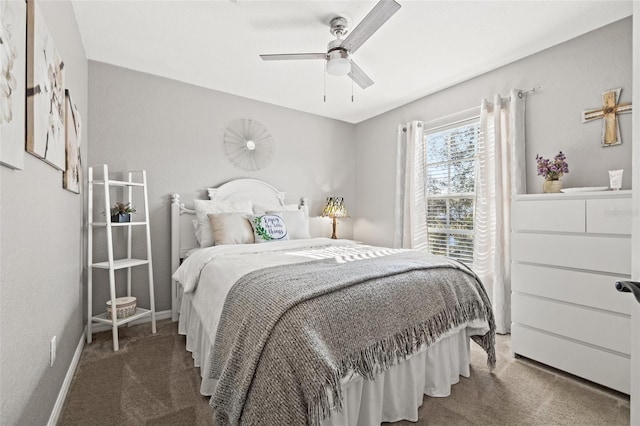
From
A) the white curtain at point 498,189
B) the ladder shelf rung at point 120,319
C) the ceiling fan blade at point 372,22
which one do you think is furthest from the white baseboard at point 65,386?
the white curtain at point 498,189

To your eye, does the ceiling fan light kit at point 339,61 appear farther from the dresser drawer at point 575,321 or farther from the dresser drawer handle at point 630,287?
the dresser drawer at point 575,321

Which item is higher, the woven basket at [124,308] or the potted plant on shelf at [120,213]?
the potted plant on shelf at [120,213]

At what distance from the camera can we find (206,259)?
84.7 inches

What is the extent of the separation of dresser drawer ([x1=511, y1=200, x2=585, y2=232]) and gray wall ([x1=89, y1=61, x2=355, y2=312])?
2.60 metres

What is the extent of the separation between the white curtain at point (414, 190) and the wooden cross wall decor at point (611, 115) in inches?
65.1

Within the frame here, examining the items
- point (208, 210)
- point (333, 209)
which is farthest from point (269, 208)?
point (333, 209)

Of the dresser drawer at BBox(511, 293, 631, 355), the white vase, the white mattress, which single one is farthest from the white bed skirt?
the white vase

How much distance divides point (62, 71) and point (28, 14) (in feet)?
2.18

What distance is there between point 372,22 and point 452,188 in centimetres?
217

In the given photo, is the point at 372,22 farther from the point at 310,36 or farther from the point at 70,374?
the point at 70,374

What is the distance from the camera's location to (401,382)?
1.58m

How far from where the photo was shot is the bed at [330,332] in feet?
3.63

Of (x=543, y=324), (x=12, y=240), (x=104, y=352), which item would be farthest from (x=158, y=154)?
(x=543, y=324)

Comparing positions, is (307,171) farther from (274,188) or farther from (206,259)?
(206,259)
